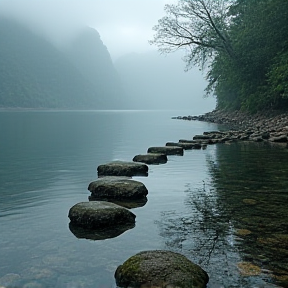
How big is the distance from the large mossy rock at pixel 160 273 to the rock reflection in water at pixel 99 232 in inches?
59.5

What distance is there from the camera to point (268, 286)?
4.31 metres

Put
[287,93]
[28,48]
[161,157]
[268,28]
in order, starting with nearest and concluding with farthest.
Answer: [161,157]
[287,93]
[268,28]
[28,48]

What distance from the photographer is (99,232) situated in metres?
6.34

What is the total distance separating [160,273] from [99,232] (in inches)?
87.7

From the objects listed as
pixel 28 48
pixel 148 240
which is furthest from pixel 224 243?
pixel 28 48

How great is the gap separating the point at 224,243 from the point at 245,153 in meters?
12.2

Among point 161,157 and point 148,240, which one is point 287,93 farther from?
point 148,240

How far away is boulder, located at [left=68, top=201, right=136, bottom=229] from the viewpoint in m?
6.53

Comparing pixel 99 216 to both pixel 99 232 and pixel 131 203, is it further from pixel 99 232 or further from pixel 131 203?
pixel 131 203

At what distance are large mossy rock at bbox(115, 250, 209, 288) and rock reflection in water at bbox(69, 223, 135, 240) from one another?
1512mm

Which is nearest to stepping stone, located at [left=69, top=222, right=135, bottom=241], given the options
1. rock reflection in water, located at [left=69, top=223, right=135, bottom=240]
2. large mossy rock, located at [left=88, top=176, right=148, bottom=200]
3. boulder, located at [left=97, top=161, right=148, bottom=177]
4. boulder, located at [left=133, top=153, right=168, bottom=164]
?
rock reflection in water, located at [left=69, top=223, right=135, bottom=240]

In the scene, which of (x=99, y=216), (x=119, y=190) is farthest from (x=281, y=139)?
(x=99, y=216)

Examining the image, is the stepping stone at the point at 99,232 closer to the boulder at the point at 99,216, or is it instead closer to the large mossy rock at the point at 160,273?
the boulder at the point at 99,216

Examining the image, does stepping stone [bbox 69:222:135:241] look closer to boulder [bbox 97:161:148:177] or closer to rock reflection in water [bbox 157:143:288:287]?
rock reflection in water [bbox 157:143:288:287]
